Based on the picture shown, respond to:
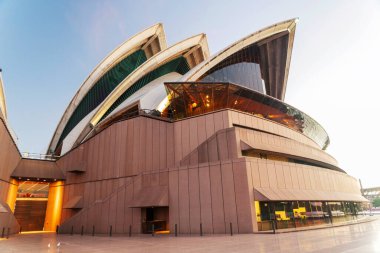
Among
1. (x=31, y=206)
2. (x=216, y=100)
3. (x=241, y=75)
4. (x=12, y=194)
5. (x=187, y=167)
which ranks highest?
(x=241, y=75)

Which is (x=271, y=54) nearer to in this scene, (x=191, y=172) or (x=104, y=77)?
(x=104, y=77)

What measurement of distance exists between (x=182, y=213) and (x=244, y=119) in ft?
31.0

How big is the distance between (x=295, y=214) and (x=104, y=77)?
Answer: 107 feet

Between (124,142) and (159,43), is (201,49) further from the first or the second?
(124,142)

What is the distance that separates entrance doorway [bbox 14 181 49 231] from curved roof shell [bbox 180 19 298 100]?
22014 millimetres

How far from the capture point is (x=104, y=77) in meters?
37.2

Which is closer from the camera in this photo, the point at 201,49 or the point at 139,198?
the point at 139,198

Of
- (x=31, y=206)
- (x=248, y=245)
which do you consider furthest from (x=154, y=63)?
(x=248, y=245)

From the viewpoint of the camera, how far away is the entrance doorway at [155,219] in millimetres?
17141

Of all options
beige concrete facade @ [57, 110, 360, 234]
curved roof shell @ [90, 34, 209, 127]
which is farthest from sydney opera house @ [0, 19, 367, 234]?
curved roof shell @ [90, 34, 209, 127]

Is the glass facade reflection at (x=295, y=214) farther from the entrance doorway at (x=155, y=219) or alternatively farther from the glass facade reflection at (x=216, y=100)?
the glass facade reflection at (x=216, y=100)

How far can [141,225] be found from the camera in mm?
17047

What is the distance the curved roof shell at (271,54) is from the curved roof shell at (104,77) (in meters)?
12.4

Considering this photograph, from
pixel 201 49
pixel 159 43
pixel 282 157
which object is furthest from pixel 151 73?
pixel 282 157
